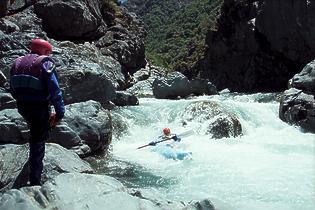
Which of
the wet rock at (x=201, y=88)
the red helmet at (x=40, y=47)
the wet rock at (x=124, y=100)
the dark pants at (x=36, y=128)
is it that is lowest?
the wet rock at (x=201, y=88)

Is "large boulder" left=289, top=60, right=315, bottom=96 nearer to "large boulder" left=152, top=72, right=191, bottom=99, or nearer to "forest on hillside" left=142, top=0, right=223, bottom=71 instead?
"large boulder" left=152, top=72, right=191, bottom=99

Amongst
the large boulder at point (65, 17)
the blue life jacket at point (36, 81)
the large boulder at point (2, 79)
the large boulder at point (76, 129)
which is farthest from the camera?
the large boulder at point (65, 17)

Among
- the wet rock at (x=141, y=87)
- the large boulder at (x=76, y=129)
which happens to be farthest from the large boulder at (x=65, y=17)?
the large boulder at (x=76, y=129)

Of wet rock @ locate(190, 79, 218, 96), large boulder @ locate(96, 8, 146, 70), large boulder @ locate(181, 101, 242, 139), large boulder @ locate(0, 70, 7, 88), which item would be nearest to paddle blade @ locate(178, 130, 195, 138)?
large boulder @ locate(181, 101, 242, 139)

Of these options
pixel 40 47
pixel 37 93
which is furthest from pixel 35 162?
pixel 40 47

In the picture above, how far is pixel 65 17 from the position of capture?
2541 cm

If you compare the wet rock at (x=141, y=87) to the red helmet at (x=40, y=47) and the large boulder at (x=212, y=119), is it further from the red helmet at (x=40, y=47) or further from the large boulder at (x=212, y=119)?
the red helmet at (x=40, y=47)

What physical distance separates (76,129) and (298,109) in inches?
364

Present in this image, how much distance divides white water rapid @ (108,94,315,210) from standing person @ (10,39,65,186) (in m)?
2.98

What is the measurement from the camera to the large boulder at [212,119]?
15164 mm

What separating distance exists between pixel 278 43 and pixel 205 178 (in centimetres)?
2725

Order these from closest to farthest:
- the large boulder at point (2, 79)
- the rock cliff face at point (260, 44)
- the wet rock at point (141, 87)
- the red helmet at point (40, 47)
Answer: the red helmet at point (40, 47) < the large boulder at point (2, 79) < the wet rock at point (141, 87) < the rock cliff face at point (260, 44)

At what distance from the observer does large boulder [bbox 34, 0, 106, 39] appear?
25.0 metres

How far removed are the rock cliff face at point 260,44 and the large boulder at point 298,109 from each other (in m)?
16.2
